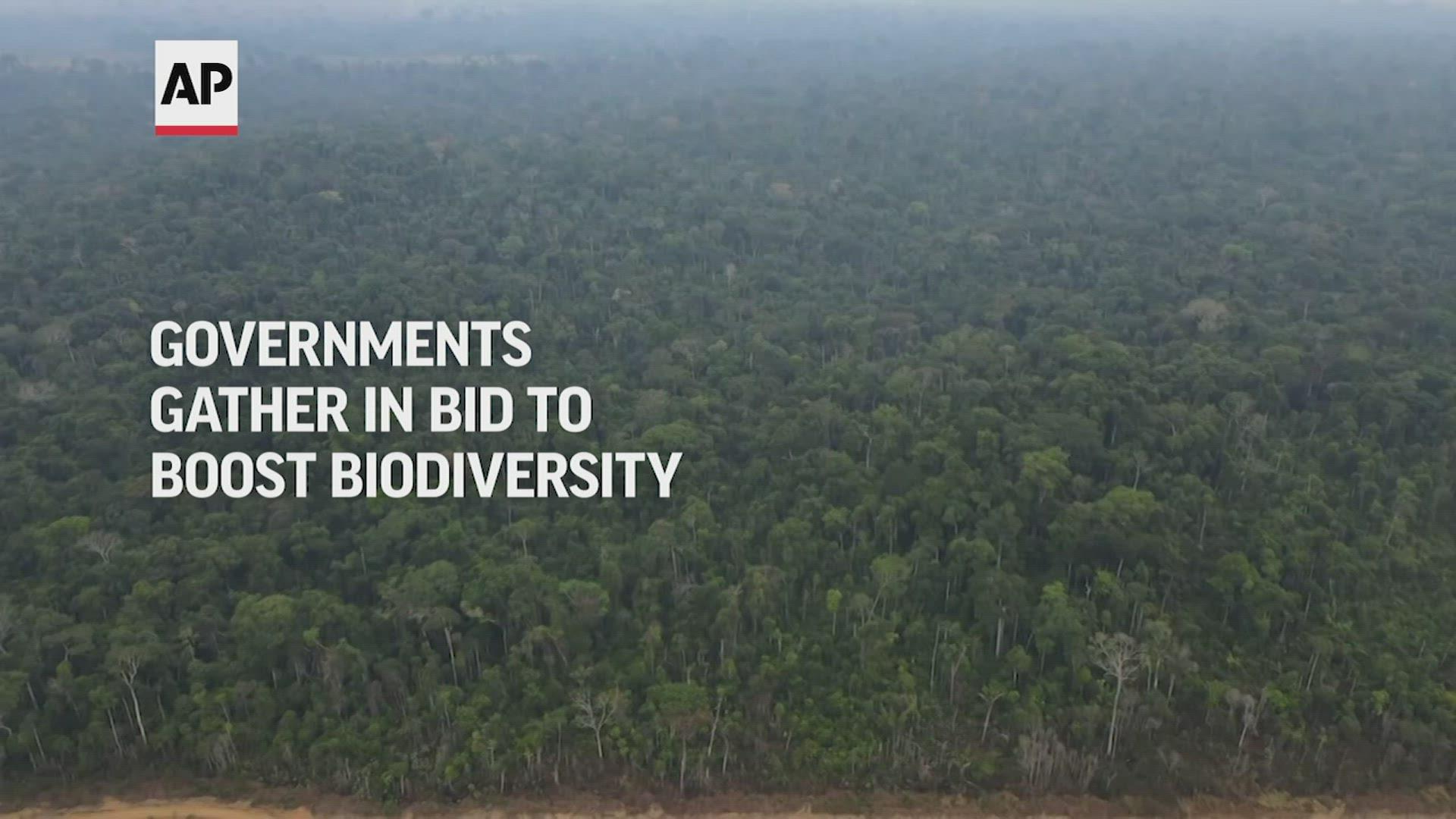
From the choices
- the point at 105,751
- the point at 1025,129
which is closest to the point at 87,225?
the point at 105,751

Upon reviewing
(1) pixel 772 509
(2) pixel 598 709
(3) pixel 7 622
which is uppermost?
(1) pixel 772 509

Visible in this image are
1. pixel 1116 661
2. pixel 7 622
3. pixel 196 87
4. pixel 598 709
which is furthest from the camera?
pixel 196 87

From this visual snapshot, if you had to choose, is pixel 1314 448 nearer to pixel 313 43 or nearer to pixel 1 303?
pixel 1 303

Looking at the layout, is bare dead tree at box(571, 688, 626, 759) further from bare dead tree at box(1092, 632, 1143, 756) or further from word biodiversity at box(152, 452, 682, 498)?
bare dead tree at box(1092, 632, 1143, 756)

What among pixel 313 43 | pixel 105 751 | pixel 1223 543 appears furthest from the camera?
pixel 313 43

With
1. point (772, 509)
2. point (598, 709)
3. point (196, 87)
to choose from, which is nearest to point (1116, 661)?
point (772, 509)

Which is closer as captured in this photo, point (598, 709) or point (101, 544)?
point (598, 709)

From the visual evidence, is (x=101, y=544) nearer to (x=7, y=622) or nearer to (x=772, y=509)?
(x=7, y=622)
